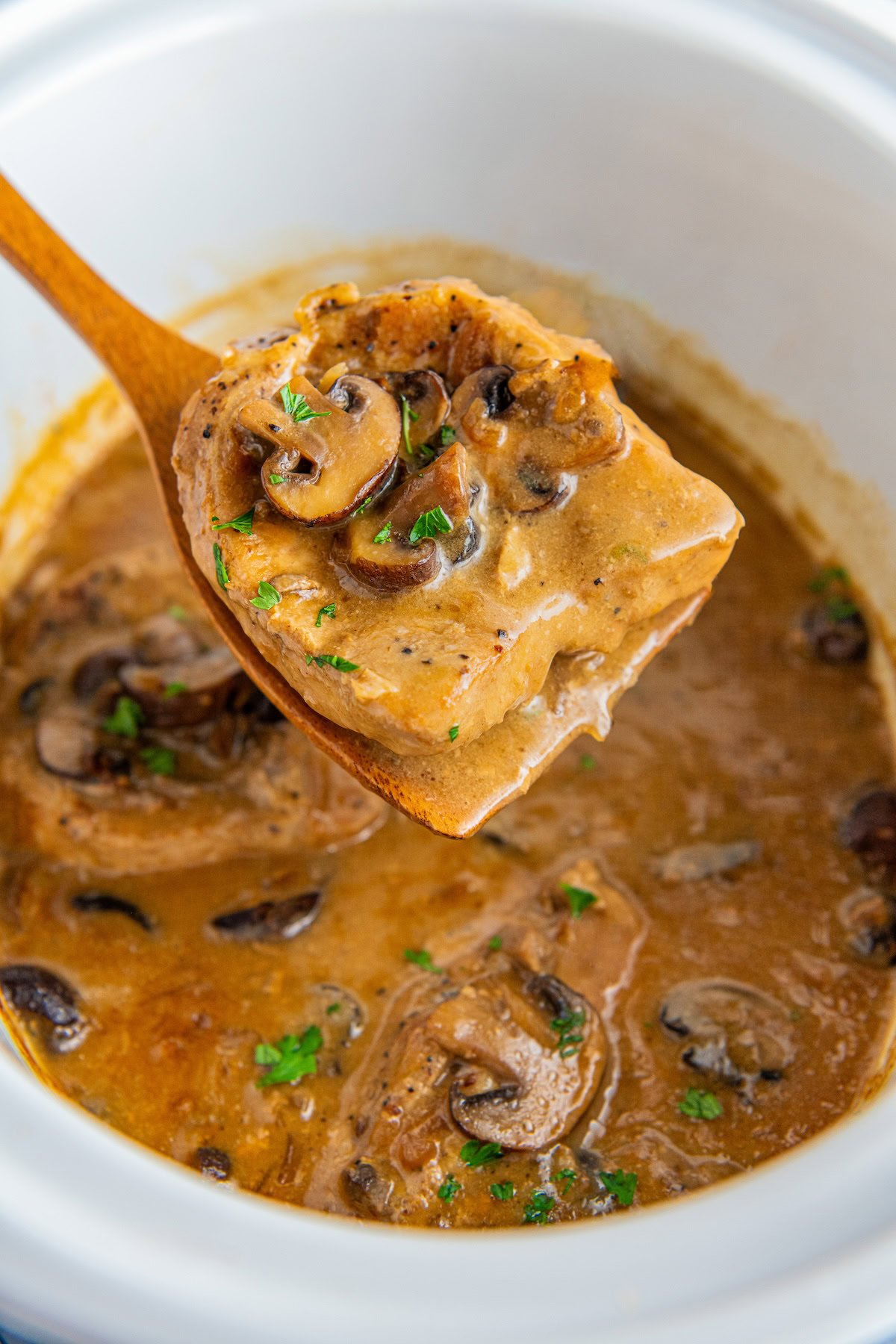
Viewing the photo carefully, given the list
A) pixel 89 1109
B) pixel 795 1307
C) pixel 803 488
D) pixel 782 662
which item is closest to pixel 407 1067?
pixel 89 1109

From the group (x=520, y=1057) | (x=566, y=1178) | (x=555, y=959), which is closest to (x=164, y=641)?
(x=555, y=959)

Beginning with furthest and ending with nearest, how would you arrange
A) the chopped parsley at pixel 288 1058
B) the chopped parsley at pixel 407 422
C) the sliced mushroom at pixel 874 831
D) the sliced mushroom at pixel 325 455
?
the sliced mushroom at pixel 874 831
the chopped parsley at pixel 288 1058
the chopped parsley at pixel 407 422
the sliced mushroom at pixel 325 455

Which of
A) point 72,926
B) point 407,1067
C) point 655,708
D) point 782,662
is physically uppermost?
point 782,662

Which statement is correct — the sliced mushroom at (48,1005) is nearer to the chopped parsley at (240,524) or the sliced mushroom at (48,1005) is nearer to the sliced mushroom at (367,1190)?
the sliced mushroom at (367,1190)

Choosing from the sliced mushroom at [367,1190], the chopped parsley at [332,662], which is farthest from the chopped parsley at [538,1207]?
the chopped parsley at [332,662]

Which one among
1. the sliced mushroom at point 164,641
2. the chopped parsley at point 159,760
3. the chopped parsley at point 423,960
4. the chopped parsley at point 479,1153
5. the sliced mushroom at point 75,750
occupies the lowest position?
the sliced mushroom at point 75,750

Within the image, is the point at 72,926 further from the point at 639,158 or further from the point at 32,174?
the point at 639,158
